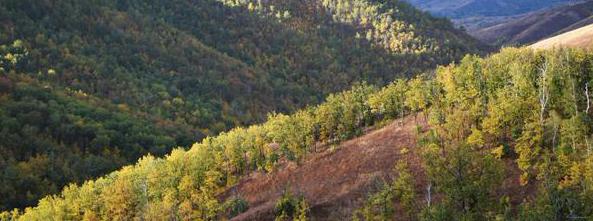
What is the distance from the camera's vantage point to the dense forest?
92.7 meters

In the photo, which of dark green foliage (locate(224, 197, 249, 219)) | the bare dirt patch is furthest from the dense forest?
the bare dirt patch

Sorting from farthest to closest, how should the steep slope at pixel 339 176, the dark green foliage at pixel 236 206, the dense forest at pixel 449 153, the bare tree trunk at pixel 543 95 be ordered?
the dark green foliage at pixel 236 206 → the steep slope at pixel 339 176 → the bare tree trunk at pixel 543 95 → the dense forest at pixel 449 153

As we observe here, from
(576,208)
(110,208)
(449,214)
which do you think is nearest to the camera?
(576,208)

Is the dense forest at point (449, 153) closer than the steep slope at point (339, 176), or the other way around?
the dense forest at point (449, 153)

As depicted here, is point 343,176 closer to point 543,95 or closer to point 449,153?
point 449,153

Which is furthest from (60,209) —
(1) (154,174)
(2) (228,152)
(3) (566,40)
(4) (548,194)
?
(3) (566,40)

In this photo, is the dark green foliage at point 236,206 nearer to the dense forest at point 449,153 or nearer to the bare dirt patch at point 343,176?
the dense forest at point 449,153

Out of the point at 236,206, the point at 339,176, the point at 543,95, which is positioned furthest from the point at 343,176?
the point at 543,95

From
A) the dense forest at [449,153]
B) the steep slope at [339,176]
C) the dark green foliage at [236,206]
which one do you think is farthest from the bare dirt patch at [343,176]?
the dense forest at [449,153]

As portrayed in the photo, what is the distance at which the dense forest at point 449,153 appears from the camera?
9269cm

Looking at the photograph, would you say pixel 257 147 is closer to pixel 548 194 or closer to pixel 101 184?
pixel 101 184

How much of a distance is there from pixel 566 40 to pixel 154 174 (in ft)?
450

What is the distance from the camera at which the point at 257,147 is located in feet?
495

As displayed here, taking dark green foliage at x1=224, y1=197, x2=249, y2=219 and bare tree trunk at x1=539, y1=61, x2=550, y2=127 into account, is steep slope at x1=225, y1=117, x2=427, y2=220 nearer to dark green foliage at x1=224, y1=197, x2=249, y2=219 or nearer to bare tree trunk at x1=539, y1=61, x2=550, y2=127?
dark green foliage at x1=224, y1=197, x2=249, y2=219
